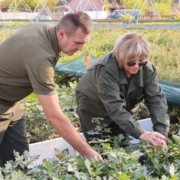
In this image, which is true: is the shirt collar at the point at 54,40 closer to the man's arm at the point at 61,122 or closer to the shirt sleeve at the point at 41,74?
the shirt sleeve at the point at 41,74

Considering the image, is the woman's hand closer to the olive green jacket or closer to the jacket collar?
the olive green jacket

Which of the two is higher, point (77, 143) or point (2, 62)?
point (2, 62)

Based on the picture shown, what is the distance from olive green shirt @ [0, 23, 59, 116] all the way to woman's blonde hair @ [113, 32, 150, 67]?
0.46m

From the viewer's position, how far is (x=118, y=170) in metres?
1.79

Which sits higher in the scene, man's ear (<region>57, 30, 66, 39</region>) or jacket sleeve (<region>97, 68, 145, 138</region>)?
man's ear (<region>57, 30, 66, 39</region>)

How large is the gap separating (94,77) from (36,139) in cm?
150

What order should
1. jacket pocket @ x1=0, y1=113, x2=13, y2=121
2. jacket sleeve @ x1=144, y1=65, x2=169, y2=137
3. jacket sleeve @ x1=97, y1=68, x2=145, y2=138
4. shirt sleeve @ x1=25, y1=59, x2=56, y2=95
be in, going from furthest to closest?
jacket pocket @ x1=0, y1=113, x2=13, y2=121, jacket sleeve @ x1=144, y1=65, x2=169, y2=137, jacket sleeve @ x1=97, y1=68, x2=145, y2=138, shirt sleeve @ x1=25, y1=59, x2=56, y2=95

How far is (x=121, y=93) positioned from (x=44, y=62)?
74 cm

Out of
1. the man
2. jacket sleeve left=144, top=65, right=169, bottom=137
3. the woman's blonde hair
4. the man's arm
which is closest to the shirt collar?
the man

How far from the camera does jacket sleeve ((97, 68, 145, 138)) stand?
97.2 inches

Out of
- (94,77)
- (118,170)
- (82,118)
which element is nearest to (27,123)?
(82,118)

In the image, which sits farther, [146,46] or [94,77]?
[94,77]

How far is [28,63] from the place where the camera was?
2.25 metres

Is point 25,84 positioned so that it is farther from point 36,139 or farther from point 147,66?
point 36,139
